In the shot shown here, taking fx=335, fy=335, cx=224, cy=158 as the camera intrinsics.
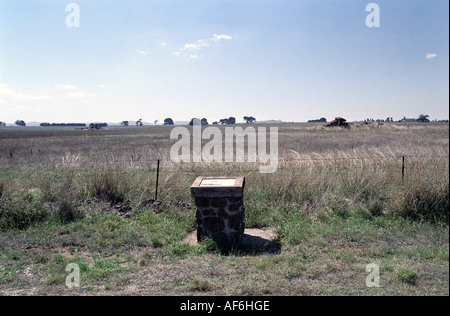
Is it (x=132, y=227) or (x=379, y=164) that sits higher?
(x=379, y=164)

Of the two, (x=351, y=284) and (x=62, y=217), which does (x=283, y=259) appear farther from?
(x=62, y=217)

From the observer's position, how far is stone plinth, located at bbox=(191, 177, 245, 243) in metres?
5.78

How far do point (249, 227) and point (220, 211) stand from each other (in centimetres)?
125

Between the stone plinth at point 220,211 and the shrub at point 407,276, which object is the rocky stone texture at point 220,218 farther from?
the shrub at point 407,276

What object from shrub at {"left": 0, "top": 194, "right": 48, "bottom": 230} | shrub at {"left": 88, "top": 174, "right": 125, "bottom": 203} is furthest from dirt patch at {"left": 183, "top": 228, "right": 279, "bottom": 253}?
shrub at {"left": 0, "top": 194, "right": 48, "bottom": 230}

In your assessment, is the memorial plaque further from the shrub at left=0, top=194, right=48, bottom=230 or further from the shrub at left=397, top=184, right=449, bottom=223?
the shrub at left=0, top=194, right=48, bottom=230

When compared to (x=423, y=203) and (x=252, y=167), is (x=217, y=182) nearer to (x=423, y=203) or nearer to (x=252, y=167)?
(x=423, y=203)

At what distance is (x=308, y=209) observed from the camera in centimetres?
750

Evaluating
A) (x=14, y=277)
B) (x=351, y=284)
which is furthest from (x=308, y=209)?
(x=14, y=277)

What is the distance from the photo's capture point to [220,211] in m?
5.87

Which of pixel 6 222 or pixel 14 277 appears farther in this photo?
pixel 6 222
